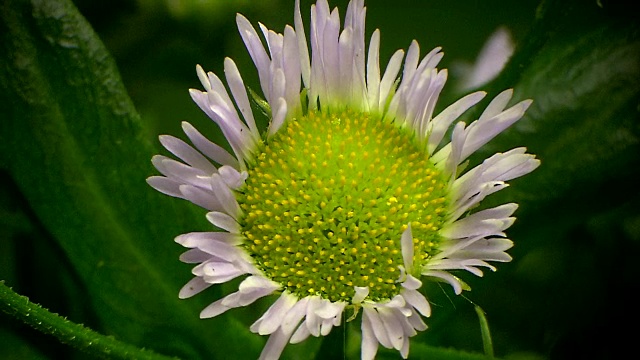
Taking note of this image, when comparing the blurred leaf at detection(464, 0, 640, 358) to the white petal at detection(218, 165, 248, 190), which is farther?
the blurred leaf at detection(464, 0, 640, 358)

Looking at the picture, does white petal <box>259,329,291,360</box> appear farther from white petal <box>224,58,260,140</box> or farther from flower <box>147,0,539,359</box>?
white petal <box>224,58,260,140</box>

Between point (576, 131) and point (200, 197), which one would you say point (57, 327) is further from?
point (576, 131)

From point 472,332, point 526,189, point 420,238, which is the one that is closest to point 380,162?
point 420,238

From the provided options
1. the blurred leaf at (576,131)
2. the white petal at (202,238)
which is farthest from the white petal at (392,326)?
the blurred leaf at (576,131)

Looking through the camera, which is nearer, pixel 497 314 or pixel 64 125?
pixel 64 125

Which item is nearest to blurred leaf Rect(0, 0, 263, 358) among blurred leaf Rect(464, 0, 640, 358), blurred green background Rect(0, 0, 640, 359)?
blurred green background Rect(0, 0, 640, 359)

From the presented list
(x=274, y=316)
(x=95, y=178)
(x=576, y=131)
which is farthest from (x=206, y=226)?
(x=576, y=131)

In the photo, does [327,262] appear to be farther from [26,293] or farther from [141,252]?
[26,293]
